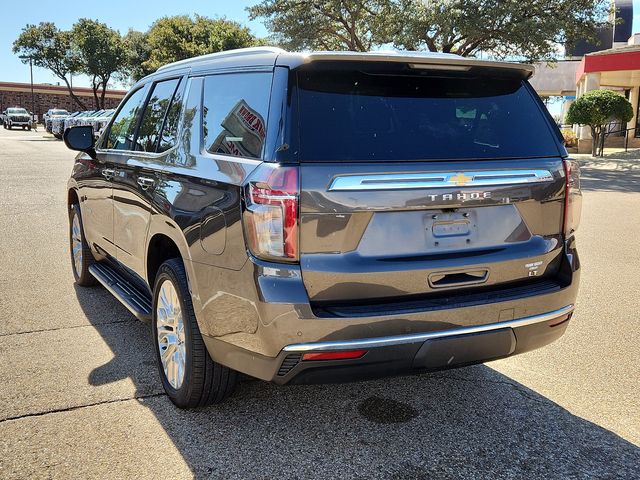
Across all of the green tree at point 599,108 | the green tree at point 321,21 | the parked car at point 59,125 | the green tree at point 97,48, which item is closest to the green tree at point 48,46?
the green tree at point 97,48

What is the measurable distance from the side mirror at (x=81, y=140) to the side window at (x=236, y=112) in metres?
1.93

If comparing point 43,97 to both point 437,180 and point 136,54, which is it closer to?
point 136,54

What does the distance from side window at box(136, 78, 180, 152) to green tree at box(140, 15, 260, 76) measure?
40.2 meters

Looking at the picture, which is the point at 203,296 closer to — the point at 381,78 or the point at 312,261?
the point at 312,261

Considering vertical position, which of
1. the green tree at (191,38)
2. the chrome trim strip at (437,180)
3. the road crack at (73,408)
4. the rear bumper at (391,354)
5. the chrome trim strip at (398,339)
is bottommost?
the road crack at (73,408)

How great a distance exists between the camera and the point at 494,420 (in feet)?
11.6

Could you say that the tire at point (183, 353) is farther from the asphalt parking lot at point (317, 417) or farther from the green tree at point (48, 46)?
the green tree at point (48, 46)

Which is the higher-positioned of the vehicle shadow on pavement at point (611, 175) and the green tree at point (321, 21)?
the green tree at point (321, 21)

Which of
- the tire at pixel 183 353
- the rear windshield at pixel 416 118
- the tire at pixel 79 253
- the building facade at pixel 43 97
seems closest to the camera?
the rear windshield at pixel 416 118

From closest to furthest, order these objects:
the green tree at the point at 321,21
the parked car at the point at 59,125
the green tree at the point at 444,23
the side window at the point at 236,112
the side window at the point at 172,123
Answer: the side window at the point at 236,112
the side window at the point at 172,123
the green tree at the point at 444,23
the green tree at the point at 321,21
the parked car at the point at 59,125

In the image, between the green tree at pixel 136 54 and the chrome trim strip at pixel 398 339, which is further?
the green tree at pixel 136 54

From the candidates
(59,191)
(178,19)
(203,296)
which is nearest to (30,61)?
(178,19)

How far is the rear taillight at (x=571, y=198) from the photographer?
11.0 feet

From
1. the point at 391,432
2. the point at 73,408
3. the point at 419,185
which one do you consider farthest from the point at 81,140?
the point at 391,432
